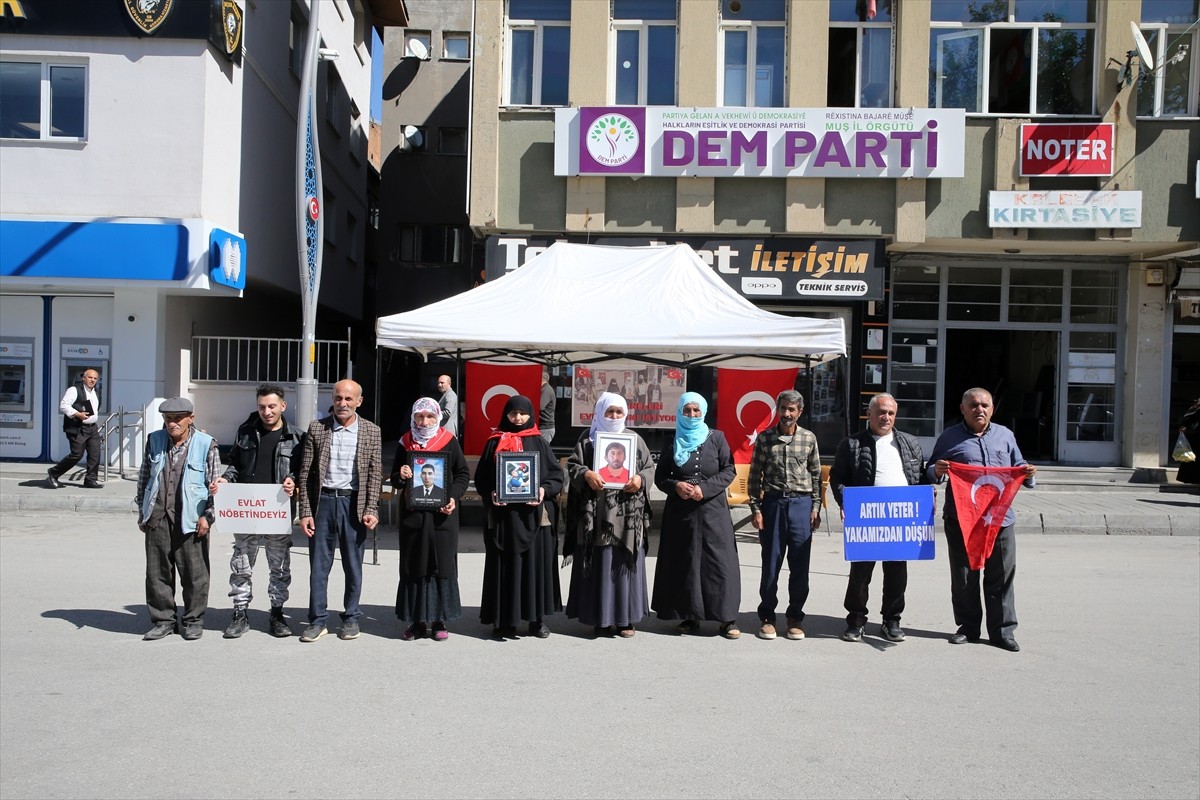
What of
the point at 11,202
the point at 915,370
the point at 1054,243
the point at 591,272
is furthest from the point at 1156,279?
the point at 11,202

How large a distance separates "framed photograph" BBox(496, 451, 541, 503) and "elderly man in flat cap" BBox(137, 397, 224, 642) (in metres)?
2.03

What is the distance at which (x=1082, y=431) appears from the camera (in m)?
16.4

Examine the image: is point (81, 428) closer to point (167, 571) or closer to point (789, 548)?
point (167, 571)

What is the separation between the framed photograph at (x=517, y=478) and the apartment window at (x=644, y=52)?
10.0m

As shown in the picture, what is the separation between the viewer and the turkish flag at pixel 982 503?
258 inches

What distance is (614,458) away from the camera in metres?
6.72

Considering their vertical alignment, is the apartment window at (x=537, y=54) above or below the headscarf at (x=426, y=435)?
above

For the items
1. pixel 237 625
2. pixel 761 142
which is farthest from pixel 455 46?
pixel 237 625

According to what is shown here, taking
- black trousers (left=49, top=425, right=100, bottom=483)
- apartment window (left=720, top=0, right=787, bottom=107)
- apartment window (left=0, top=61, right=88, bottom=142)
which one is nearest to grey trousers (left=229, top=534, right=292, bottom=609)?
black trousers (left=49, top=425, right=100, bottom=483)

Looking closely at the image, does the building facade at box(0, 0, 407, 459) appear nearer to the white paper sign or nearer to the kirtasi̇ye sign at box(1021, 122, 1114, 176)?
the white paper sign

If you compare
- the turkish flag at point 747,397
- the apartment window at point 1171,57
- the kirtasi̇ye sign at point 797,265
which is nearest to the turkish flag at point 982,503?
the turkish flag at point 747,397

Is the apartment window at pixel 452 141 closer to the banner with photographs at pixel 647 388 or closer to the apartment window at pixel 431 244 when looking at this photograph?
the apartment window at pixel 431 244

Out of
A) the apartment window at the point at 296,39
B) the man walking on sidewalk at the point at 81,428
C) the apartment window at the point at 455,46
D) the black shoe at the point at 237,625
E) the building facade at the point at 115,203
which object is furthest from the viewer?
the apartment window at the point at 455,46

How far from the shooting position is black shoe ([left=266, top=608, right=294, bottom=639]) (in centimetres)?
661
